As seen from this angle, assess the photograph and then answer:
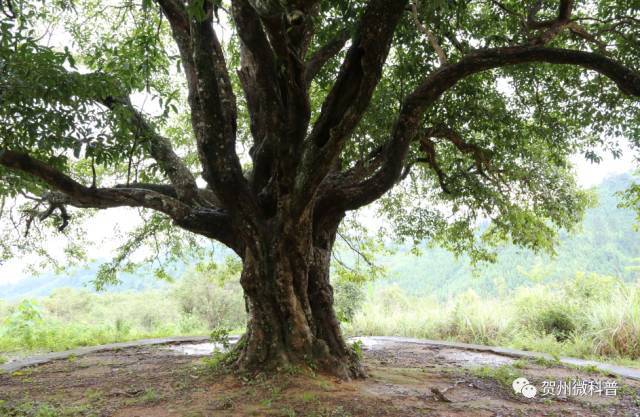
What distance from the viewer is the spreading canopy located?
3684mm

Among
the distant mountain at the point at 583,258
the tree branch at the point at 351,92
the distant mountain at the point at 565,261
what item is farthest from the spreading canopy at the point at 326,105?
the distant mountain at the point at 583,258

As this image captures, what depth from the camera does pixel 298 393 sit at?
14.0ft

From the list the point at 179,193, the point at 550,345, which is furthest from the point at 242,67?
the point at 550,345

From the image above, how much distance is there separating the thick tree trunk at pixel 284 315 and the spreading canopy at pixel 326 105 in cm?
32

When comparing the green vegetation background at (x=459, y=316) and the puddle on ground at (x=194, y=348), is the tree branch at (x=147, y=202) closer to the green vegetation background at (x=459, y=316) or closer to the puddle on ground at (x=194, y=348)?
the green vegetation background at (x=459, y=316)

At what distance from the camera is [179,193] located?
19.3ft

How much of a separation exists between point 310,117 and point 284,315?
88.5 inches

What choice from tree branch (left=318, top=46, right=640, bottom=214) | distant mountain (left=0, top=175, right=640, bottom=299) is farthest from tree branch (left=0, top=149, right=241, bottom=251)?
distant mountain (left=0, top=175, right=640, bottom=299)

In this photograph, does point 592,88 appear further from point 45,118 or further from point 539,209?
point 45,118

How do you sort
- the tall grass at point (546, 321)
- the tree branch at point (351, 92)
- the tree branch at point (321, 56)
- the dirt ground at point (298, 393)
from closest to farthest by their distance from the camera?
the tree branch at point (351, 92) → the dirt ground at point (298, 393) → the tree branch at point (321, 56) → the tall grass at point (546, 321)

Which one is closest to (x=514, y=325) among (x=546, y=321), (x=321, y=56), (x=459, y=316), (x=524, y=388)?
(x=546, y=321)

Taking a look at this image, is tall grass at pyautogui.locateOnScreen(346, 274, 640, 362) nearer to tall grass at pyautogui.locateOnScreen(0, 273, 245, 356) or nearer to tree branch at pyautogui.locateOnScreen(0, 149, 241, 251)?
tall grass at pyautogui.locateOnScreen(0, 273, 245, 356)

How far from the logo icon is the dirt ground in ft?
0.27

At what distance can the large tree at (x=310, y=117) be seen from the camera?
3.71 metres
